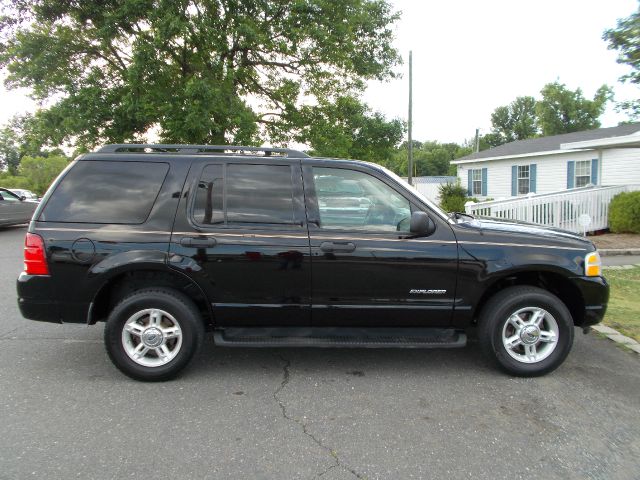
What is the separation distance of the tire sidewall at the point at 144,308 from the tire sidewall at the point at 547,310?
100 inches

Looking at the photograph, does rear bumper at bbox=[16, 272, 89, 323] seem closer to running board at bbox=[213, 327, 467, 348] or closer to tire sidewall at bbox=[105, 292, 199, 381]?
tire sidewall at bbox=[105, 292, 199, 381]

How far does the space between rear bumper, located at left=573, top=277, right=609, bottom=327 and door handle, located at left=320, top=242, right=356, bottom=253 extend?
194 cm

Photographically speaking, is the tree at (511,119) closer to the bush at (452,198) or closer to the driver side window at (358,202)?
the bush at (452,198)

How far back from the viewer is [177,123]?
14.0 metres

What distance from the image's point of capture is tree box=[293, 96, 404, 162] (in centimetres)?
1678

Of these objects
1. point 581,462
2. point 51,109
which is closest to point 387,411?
point 581,462

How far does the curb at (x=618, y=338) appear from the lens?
456 cm

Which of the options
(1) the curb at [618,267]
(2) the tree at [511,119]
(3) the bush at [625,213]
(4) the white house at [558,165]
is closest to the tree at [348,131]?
(4) the white house at [558,165]

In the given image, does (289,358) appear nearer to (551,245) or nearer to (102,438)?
(102,438)

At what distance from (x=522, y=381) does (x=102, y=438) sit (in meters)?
3.27

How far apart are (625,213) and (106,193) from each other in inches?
512

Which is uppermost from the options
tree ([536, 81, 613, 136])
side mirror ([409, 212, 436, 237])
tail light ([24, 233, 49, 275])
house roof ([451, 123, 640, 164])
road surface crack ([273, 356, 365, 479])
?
tree ([536, 81, 613, 136])

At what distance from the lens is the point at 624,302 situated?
20.4 feet

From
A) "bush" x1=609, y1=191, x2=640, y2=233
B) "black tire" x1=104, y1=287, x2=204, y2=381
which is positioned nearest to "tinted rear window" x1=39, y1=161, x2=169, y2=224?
"black tire" x1=104, y1=287, x2=204, y2=381
